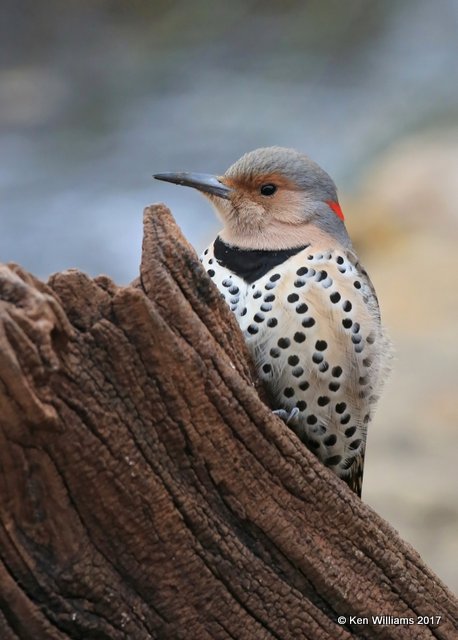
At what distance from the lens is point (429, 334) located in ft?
26.0

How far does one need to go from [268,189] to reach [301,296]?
43cm

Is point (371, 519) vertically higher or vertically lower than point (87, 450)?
higher

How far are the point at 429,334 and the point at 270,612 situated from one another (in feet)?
19.0

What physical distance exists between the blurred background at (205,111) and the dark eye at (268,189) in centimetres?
557

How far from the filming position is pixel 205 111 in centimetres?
973

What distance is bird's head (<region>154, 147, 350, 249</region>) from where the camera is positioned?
3084mm

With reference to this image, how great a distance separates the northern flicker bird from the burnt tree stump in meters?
0.38

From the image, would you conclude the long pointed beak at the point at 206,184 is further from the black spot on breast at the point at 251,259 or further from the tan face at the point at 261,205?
the black spot on breast at the point at 251,259

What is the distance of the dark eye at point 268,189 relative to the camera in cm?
313

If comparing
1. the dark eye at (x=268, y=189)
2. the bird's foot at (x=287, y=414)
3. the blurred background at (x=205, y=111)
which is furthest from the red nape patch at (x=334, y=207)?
the blurred background at (x=205, y=111)

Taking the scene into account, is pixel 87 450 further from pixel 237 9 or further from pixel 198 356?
pixel 237 9

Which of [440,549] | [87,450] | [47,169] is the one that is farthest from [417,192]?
[87,450]
